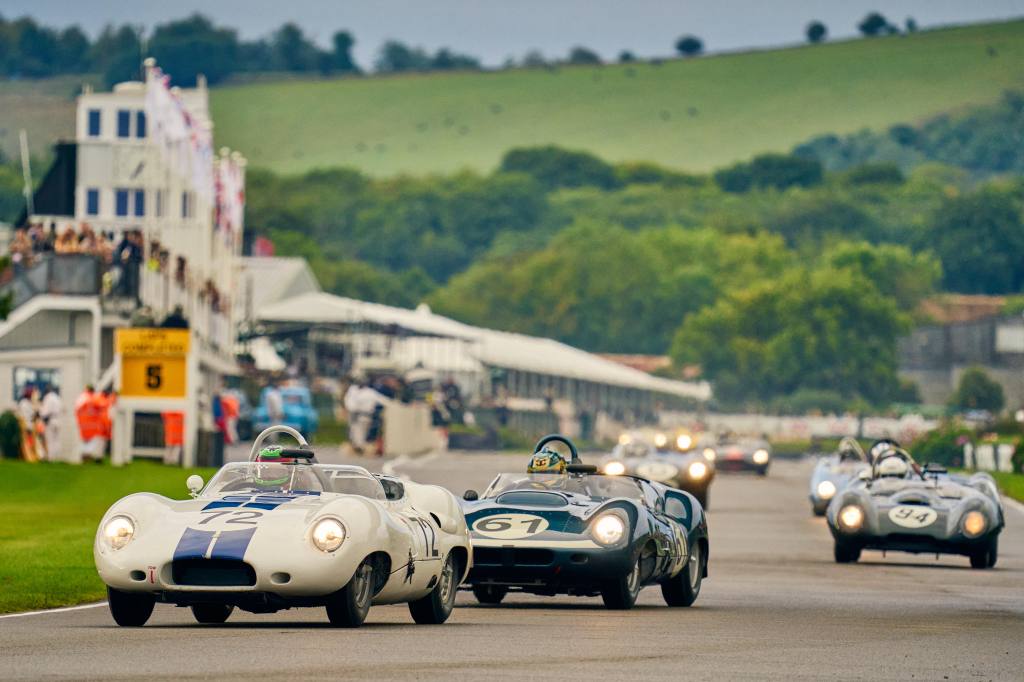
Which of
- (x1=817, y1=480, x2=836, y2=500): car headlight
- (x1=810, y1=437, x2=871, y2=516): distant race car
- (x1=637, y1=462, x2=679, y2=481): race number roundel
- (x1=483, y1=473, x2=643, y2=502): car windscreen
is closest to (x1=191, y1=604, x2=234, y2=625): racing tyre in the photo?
(x1=483, y1=473, x2=643, y2=502): car windscreen

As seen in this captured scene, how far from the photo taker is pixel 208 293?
63.9 meters

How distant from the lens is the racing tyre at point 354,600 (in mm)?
14789

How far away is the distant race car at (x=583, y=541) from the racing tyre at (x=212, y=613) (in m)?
2.59

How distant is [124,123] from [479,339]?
80.6 feet

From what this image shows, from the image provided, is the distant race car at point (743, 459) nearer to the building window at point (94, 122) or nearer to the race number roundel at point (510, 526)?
the building window at point (94, 122)

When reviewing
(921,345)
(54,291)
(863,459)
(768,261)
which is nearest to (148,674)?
(863,459)

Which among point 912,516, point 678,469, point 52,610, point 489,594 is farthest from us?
point 678,469

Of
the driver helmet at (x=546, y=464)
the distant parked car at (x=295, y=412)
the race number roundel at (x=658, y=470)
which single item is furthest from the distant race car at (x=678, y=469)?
the distant parked car at (x=295, y=412)

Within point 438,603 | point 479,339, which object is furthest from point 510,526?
point 479,339

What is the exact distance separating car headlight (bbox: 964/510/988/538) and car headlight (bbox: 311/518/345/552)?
1175 cm

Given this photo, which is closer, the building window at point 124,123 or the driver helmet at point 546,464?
the driver helmet at point 546,464

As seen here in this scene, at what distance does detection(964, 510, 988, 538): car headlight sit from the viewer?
24.8 meters

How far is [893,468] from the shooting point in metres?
26.5

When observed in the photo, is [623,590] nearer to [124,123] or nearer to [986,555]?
[986,555]
